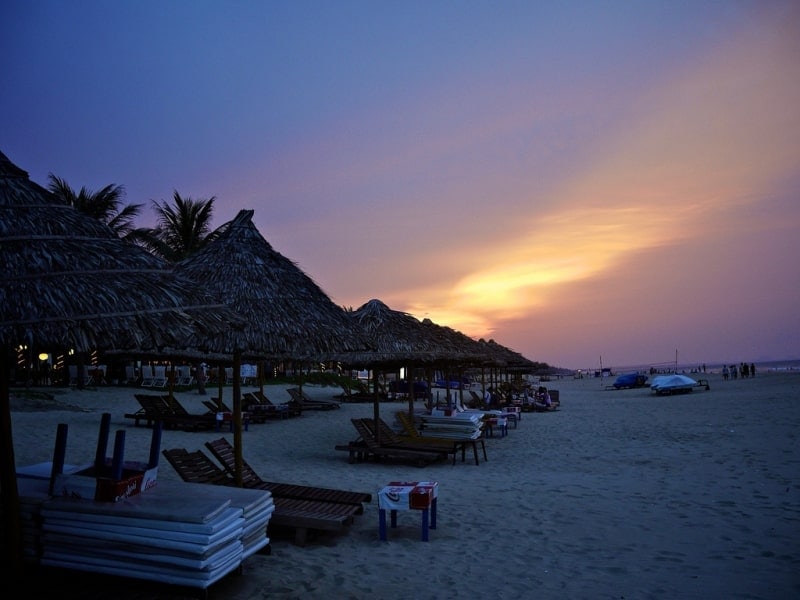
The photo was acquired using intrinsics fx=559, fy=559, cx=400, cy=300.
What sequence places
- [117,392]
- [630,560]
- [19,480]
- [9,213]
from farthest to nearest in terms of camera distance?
[117,392]
[630,560]
[19,480]
[9,213]

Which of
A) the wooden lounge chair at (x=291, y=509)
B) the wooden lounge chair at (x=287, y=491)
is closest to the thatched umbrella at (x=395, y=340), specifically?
the wooden lounge chair at (x=287, y=491)

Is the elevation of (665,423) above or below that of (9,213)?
below

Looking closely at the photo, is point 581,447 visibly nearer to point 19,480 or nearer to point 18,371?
point 19,480

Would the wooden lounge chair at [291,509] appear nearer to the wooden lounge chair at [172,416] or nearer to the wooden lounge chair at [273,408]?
the wooden lounge chair at [172,416]

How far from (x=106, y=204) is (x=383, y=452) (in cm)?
2256

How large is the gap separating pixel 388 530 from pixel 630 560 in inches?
99.4

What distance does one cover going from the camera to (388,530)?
6293 mm

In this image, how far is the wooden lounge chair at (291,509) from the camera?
18.4 ft

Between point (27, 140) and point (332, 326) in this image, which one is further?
point (27, 140)

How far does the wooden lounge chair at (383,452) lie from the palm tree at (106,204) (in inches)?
734

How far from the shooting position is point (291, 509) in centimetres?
598

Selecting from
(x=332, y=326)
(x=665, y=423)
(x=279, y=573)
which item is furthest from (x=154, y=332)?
(x=665, y=423)

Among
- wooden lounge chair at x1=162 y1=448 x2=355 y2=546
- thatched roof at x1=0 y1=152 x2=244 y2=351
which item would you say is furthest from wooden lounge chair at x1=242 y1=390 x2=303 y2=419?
thatched roof at x1=0 y1=152 x2=244 y2=351

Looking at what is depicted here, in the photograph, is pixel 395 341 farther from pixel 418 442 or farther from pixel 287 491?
pixel 287 491
